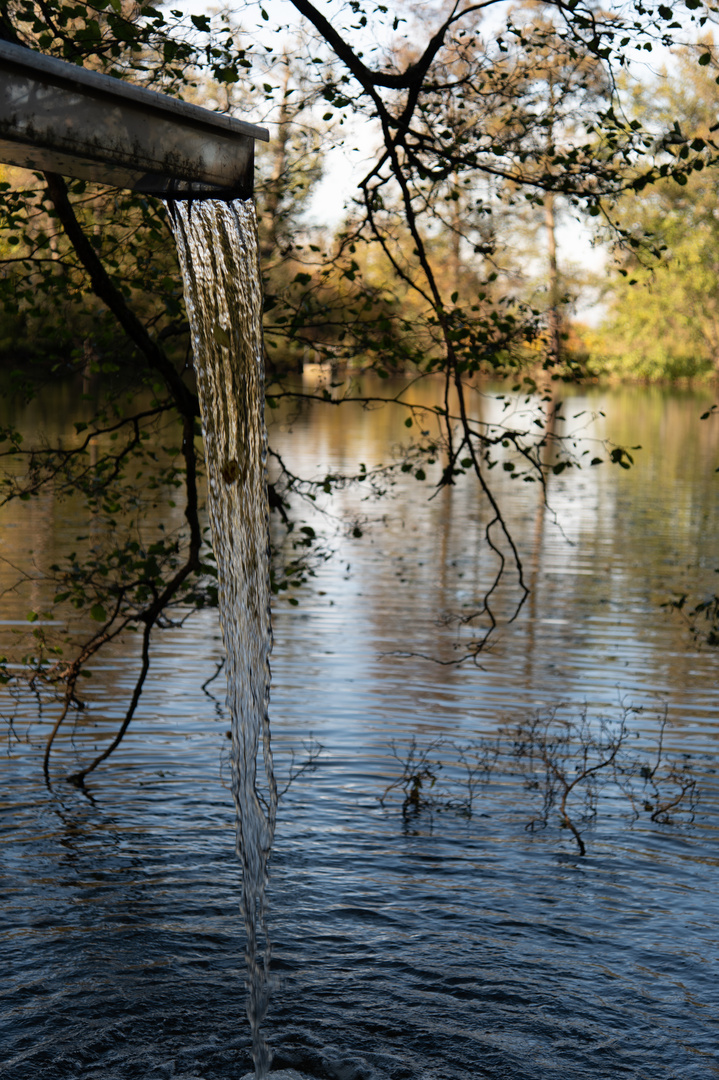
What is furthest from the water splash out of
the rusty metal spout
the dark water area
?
the rusty metal spout

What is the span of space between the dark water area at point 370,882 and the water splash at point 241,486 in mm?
315

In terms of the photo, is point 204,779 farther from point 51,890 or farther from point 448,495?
point 448,495

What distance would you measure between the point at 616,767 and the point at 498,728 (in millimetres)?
1147

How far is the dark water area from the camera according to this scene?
4781 mm

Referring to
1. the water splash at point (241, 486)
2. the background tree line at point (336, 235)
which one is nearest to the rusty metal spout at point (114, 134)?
the water splash at point (241, 486)

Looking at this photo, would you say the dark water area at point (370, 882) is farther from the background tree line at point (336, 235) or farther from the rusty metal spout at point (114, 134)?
the rusty metal spout at point (114, 134)

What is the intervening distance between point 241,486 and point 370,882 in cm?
230

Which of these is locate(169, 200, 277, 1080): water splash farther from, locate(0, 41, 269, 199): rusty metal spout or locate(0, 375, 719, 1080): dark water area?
locate(0, 41, 269, 199): rusty metal spout

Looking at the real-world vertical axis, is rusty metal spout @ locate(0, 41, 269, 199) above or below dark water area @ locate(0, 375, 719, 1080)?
above

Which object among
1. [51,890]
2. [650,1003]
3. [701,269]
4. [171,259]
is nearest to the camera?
[650,1003]

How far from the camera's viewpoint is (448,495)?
22.5 metres

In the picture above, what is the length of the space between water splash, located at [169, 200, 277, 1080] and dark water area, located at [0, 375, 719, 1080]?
31 cm

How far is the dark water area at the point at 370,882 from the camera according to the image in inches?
188

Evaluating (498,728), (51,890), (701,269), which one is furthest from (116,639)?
(701,269)
